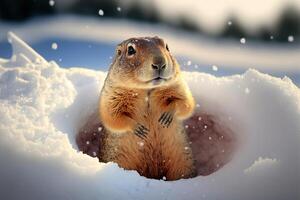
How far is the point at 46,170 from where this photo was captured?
2057mm

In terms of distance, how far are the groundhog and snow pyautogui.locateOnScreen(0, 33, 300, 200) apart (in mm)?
170

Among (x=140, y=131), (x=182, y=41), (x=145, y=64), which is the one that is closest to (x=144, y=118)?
(x=140, y=131)

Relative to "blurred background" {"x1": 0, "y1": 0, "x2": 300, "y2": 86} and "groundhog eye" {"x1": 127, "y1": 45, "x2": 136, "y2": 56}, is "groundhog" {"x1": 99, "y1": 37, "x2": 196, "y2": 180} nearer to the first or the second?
"groundhog eye" {"x1": 127, "y1": 45, "x2": 136, "y2": 56}

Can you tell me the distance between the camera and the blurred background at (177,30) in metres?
2.24

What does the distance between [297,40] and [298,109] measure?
276mm

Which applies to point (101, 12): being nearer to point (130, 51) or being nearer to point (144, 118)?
point (130, 51)

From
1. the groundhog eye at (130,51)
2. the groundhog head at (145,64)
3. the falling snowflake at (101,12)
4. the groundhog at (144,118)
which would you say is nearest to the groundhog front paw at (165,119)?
the groundhog at (144,118)

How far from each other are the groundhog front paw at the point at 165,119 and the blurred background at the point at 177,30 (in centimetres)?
21

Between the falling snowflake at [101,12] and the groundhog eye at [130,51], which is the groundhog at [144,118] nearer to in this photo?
the groundhog eye at [130,51]

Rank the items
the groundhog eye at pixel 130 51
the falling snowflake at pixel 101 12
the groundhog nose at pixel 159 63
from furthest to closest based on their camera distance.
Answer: the falling snowflake at pixel 101 12
the groundhog eye at pixel 130 51
the groundhog nose at pixel 159 63

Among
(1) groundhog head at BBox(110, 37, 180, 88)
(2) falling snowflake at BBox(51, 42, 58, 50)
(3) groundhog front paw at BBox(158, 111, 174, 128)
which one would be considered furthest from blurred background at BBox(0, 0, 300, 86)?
(3) groundhog front paw at BBox(158, 111, 174, 128)

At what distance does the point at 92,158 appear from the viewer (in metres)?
2.06

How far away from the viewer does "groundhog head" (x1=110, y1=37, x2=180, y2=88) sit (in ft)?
6.74

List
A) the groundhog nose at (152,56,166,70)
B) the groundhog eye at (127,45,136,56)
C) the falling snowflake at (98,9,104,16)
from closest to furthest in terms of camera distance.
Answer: the groundhog nose at (152,56,166,70) < the groundhog eye at (127,45,136,56) < the falling snowflake at (98,9,104,16)
